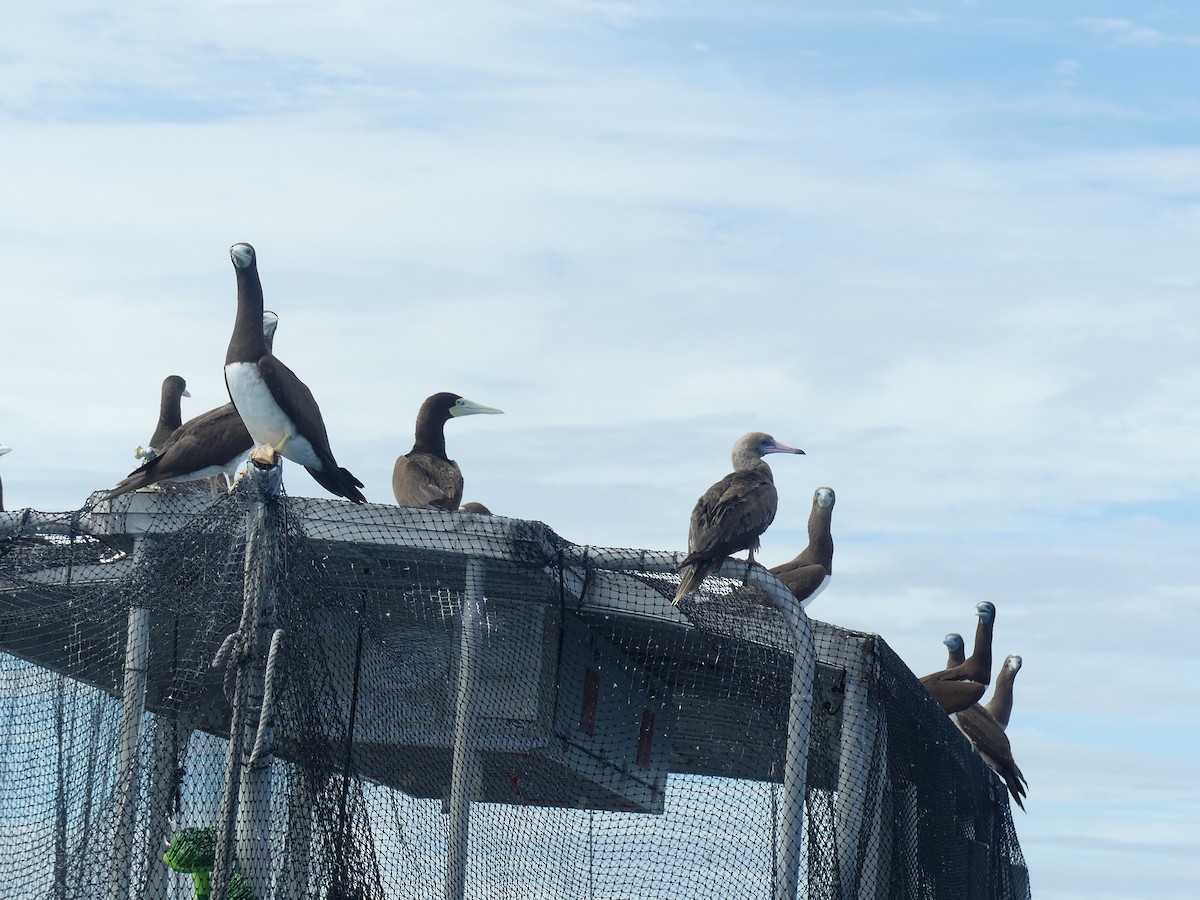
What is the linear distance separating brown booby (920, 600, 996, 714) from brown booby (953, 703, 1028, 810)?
18 centimetres

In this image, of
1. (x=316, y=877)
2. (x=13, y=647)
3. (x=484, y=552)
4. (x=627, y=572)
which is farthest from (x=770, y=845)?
(x=13, y=647)

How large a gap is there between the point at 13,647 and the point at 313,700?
3.20 m

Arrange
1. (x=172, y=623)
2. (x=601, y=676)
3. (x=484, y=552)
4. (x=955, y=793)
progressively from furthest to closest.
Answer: (x=955, y=793), (x=601, y=676), (x=172, y=623), (x=484, y=552)

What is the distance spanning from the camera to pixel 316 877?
621cm

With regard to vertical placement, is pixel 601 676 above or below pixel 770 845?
above

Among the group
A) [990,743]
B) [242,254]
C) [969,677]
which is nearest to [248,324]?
[242,254]

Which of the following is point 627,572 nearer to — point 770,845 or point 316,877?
point 770,845

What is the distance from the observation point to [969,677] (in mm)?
18203

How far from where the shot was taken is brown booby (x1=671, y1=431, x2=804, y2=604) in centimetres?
828

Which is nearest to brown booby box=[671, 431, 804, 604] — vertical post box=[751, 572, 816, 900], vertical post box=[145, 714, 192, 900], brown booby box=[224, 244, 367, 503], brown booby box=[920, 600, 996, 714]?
vertical post box=[751, 572, 816, 900]

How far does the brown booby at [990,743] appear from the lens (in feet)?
54.3

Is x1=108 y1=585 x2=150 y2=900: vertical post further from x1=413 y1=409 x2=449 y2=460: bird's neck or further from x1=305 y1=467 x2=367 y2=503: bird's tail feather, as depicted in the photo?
x1=413 y1=409 x2=449 y2=460: bird's neck

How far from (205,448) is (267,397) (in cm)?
54

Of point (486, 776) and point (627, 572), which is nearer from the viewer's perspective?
point (627, 572)
